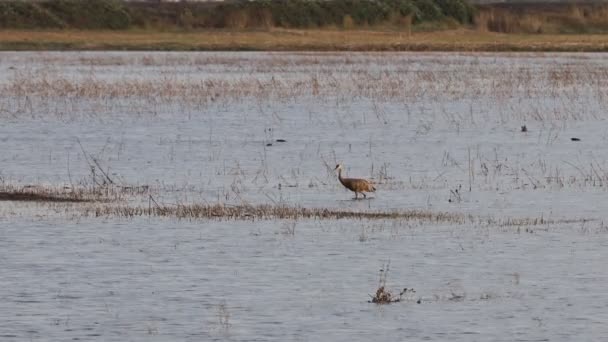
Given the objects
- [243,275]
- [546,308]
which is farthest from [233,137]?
[546,308]

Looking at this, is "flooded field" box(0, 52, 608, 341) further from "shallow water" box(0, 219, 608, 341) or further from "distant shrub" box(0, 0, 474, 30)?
"distant shrub" box(0, 0, 474, 30)

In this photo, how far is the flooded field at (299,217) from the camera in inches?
494

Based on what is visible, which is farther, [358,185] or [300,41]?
[300,41]

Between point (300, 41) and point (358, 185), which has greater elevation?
point (358, 185)

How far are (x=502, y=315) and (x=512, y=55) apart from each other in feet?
173

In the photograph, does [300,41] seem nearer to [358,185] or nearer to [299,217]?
[358,185]

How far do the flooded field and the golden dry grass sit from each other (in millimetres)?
31129

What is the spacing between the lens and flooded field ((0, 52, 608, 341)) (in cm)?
1254

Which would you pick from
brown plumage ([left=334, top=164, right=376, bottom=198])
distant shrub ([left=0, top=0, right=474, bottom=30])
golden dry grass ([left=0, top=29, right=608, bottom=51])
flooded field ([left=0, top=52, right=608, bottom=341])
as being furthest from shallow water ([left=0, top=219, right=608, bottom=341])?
distant shrub ([left=0, top=0, right=474, bottom=30])

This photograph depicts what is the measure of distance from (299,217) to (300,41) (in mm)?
55950

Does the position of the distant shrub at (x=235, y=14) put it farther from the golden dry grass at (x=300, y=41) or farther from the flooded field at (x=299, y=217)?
the flooded field at (x=299, y=217)

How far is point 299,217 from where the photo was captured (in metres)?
18.2

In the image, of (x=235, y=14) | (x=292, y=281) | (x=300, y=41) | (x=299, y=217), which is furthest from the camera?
(x=235, y=14)

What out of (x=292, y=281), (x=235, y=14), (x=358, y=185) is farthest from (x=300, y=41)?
(x=292, y=281)
